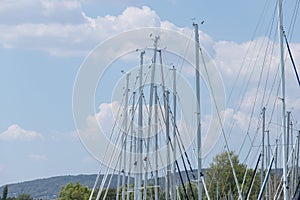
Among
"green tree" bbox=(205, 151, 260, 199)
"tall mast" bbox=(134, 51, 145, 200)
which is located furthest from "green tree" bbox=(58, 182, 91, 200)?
"tall mast" bbox=(134, 51, 145, 200)

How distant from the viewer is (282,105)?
33.9 metres

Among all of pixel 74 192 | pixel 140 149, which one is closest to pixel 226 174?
pixel 74 192

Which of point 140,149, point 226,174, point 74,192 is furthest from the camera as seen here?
point 74,192

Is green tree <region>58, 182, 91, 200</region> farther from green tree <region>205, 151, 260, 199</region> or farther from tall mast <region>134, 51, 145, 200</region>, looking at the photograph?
tall mast <region>134, 51, 145, 200</region>

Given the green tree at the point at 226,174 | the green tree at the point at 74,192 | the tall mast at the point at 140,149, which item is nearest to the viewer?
the tall mast at the point at 140,149

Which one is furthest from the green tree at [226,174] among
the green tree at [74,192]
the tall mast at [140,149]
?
the tall mast at [140,149]

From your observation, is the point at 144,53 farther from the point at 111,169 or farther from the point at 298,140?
the point at 298,140

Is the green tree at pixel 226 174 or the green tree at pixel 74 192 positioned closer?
the green tree at pixel 226 174

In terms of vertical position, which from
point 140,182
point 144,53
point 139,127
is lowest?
point 140,182

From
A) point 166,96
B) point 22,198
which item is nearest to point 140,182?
point 166,96

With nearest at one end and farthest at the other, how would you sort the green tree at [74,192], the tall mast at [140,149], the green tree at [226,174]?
the tall mast at [140,149], the green tree at [226,174], the green tree at [74,192]

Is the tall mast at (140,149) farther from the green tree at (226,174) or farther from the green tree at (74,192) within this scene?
the green tree at (74,192)

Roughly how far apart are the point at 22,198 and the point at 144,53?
13247 centimetres

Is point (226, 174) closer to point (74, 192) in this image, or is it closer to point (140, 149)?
point (74, 192)
